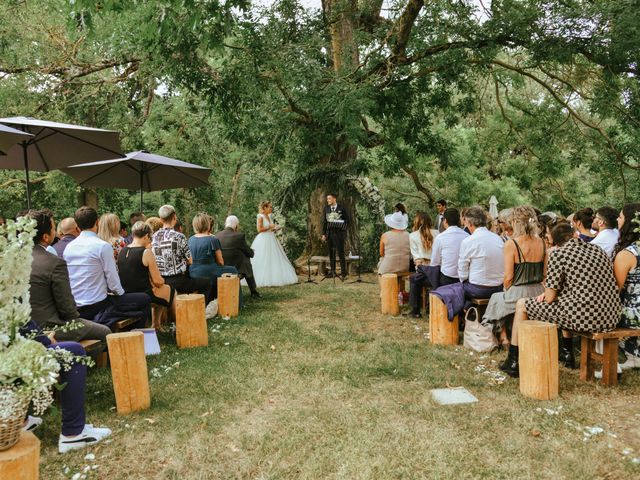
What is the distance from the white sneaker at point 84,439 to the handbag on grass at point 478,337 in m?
3.97

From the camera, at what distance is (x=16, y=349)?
8.39ft

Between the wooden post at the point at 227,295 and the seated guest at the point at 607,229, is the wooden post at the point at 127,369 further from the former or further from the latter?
the seated guest at the point at 607,229

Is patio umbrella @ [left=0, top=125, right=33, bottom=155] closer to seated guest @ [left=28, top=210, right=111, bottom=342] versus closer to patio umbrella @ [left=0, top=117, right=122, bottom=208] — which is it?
patio umbrella @ [left=0, top=117, right=122, bottom=208]

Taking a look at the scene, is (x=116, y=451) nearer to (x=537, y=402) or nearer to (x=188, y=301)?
(x=188, y=301)

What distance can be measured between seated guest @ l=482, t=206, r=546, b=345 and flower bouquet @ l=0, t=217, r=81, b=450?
14.5 feet

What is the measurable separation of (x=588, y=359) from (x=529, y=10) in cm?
627

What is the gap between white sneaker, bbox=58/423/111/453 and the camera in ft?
11.9

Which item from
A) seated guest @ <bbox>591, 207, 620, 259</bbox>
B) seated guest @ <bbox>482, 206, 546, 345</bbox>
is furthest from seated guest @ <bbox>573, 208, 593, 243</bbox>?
seated guest @ <bbox>482, 206, 546, 345</bbox>

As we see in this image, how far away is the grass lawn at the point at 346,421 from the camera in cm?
336

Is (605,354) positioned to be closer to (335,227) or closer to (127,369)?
(127,369)

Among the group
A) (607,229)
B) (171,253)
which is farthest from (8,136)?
(607,229)

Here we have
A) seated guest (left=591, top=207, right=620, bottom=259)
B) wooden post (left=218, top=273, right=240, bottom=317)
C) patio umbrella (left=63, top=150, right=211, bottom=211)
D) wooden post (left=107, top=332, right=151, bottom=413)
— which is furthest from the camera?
patio umbrella (left=63, top=150, right=211, bottom=211)

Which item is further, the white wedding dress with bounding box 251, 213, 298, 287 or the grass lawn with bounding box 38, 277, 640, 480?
the white wedding dress with bounding box 251, 213, 298, 287

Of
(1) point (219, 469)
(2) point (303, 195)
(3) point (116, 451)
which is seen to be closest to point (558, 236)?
(1) point (219, 469)
